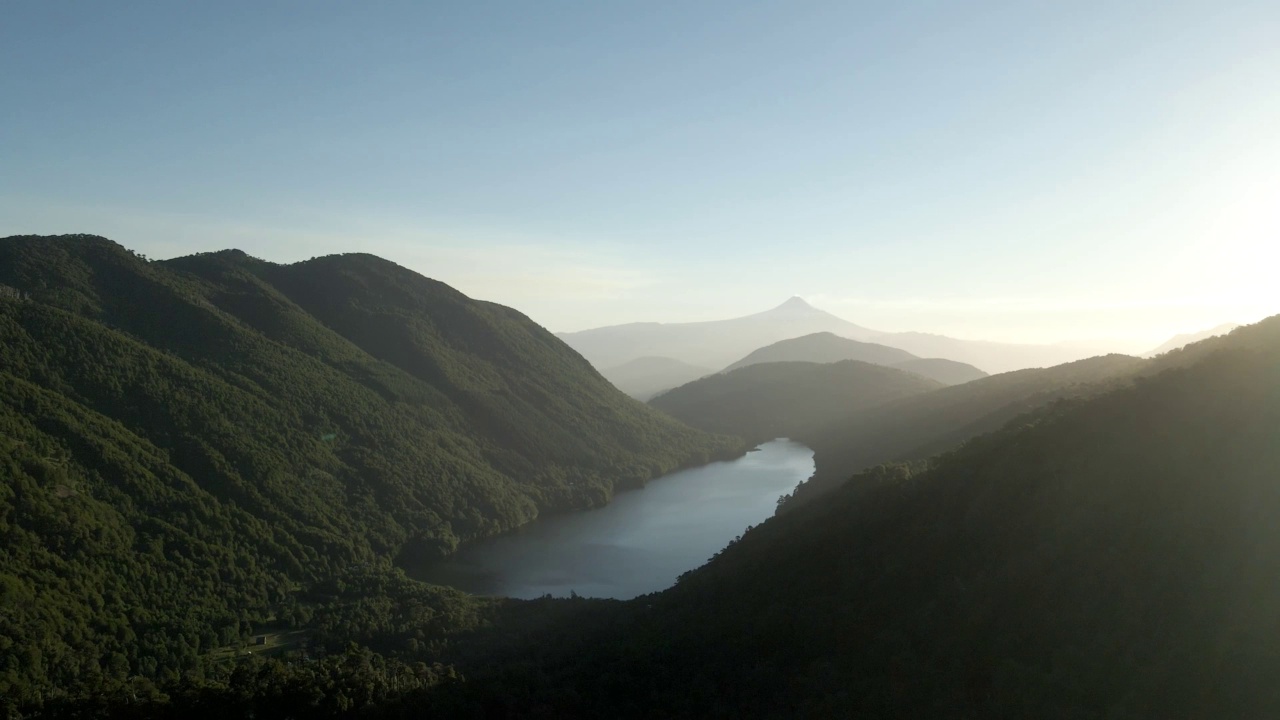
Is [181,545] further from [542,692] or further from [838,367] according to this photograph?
[838,367]

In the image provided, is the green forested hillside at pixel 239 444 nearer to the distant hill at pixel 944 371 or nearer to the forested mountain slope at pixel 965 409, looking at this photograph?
the forested mountain slope at pixel 965 409

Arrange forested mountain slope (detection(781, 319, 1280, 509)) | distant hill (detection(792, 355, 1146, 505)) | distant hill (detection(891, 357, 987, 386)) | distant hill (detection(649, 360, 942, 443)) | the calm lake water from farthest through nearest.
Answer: distant hill (detection(891, 357, 987, 386)), distant hill (detection(649, 360, 942, 443)), the calm lake water, distant hill (detection(792, 355, 1146, 505)), forested mountain slope (detection(781, 319, 1280, 509))

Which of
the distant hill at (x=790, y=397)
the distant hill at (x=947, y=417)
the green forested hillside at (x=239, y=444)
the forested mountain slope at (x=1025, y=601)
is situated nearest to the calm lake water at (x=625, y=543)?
the green forested hillside at (x=239, y=444)

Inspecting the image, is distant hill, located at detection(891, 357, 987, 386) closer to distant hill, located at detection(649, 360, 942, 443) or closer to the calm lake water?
distant hill, located at detection(649, 360, 942, 443)

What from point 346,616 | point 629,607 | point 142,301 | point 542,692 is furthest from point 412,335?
point 542,692

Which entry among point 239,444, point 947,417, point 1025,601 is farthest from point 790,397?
point 1025,601

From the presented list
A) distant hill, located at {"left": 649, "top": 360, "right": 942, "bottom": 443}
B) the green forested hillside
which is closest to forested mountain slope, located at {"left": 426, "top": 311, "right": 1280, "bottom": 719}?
the green forested hillside
